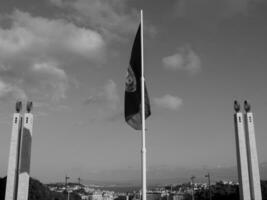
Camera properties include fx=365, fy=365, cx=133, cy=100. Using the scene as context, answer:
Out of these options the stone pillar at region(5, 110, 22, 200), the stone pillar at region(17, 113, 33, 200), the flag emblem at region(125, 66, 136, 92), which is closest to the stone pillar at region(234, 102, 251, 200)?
the stone pillar at region(17, 113, 33, 200)

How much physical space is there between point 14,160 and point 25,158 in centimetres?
89

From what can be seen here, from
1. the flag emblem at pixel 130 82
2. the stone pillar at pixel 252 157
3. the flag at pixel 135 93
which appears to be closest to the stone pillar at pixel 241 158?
the stone pillar at pixel 252 157

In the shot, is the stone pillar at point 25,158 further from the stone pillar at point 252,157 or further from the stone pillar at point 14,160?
the stone pillar at point 252,157

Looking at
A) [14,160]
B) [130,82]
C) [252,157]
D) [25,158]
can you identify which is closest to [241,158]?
[252,157]

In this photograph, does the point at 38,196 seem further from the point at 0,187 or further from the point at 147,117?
the point at 147,117

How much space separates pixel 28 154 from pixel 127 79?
17512 millimetres

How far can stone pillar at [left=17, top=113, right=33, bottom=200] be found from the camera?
25.2 metres

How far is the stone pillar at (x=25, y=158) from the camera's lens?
2520 centimetres

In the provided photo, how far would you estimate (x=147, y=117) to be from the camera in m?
10.3

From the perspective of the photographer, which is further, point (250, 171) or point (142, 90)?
point (250, 171)

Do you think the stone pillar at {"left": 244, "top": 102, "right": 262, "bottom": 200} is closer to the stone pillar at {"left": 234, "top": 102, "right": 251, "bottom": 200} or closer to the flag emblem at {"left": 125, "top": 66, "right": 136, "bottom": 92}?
the stone pillar at {"left": 234, "top": 102, "right": 251, "bottom": 200}

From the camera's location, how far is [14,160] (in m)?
26.0

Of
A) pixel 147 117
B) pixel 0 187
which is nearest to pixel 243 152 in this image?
pixel 147 117

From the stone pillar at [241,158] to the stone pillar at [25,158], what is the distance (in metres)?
15.9
